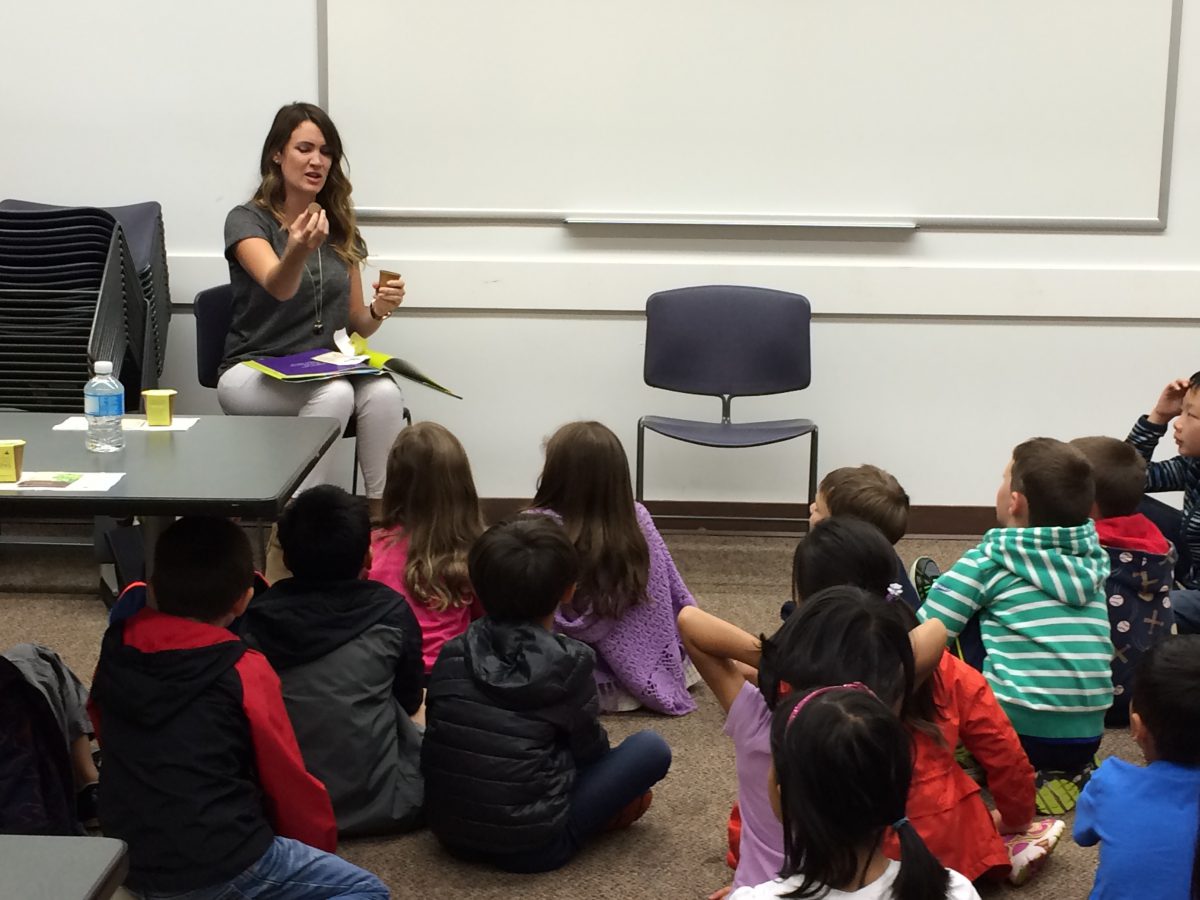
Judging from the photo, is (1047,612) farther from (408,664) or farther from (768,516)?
(768,516)

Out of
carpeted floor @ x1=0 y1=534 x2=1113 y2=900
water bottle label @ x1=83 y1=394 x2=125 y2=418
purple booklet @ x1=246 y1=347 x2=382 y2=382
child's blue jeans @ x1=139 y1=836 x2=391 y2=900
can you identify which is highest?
water bottle label @ x1=83 y1=394 x2=125 y2=418

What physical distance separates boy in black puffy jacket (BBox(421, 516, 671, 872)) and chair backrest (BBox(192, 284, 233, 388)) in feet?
6.71

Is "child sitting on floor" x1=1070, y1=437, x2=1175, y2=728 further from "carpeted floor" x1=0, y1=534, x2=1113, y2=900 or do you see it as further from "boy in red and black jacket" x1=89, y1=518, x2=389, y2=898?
"boy in red and black jacket" x1=89, y1=518, x2=389, y2=898

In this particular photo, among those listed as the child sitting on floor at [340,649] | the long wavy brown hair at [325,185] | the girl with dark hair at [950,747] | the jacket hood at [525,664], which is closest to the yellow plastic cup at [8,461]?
the child sitting on floor at [340,649]

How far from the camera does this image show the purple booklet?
3.47m

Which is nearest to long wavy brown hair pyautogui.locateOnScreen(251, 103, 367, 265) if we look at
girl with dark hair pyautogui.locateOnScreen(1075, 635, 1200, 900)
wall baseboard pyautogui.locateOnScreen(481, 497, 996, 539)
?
wall baseboard pyautogui.locateOnScreen(481, 497, 996, 539)

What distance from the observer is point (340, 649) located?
87.2 inches

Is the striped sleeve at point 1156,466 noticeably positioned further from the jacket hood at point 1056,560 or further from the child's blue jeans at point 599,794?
the child's blue jeans at point 599,794

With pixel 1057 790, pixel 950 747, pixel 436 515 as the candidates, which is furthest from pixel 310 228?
pixel 1057 790

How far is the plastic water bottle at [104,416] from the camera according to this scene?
2.29 m

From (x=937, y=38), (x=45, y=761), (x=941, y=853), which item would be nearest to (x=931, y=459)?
(x=937, y=38)

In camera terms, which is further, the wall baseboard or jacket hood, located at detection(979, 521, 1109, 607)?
the wall baseboard

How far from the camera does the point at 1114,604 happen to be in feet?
8.81

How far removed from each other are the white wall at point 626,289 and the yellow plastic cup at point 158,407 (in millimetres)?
1885
